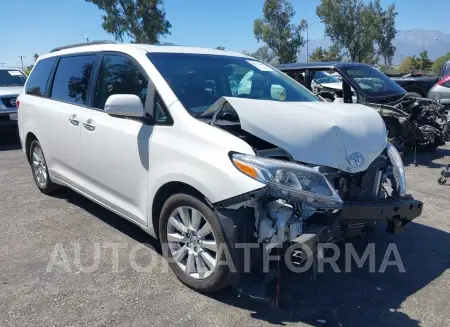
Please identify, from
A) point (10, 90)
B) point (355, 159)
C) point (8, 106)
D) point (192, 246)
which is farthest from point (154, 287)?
point (10, 90)

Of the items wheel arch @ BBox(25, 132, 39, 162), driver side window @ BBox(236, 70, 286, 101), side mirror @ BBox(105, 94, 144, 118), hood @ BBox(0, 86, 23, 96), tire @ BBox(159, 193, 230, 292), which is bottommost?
tire @ BBox(159, 193, 230, 292)

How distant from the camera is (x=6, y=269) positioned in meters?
3.62

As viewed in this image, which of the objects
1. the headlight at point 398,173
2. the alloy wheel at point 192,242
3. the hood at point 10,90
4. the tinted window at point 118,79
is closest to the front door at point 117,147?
the tinted window at point 118,79

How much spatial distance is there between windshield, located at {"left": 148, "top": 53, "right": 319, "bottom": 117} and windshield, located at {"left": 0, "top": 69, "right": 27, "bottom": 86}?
894cm

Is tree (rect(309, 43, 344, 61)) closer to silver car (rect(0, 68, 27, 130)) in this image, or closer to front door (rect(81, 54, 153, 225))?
silver car (rect(0, 68, 27, 130))

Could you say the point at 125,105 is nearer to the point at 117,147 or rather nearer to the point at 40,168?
the point at 117,147

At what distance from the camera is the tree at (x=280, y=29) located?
38.1m

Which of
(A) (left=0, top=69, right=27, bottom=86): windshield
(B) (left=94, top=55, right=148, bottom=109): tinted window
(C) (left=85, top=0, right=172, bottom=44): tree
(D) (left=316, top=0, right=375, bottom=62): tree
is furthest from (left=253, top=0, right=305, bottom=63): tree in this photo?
(B) (left=94, top=55, right=148, bottom=109): tinted window

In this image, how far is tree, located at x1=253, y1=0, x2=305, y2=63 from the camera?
3806 cm

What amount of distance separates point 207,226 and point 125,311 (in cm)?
83

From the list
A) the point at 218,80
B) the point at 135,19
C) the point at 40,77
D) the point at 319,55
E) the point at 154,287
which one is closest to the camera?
the point at 154,287

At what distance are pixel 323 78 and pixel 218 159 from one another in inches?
254

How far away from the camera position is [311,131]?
3.01 meters

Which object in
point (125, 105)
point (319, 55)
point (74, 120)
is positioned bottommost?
point (74, 120)
